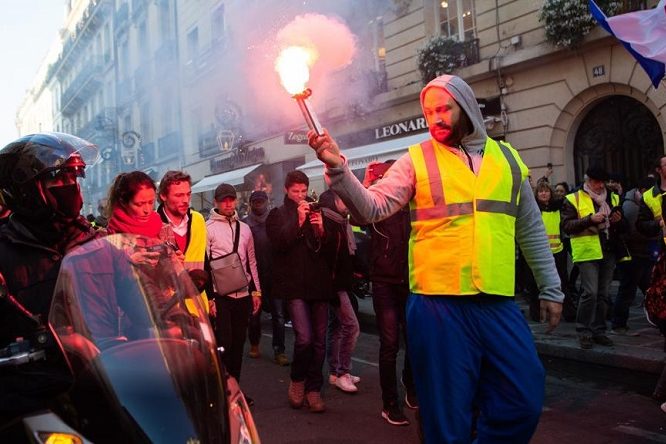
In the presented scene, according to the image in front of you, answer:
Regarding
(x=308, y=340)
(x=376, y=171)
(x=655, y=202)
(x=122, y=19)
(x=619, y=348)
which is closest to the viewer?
(x=376, y=171)

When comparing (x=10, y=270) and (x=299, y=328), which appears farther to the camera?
(x=299, y=328)

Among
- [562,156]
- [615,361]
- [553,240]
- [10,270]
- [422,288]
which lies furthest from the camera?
[562,156]

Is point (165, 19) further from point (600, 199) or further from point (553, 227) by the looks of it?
point (600, 199)

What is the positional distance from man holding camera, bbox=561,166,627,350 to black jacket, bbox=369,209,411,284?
103 inches

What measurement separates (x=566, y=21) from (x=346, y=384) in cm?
822

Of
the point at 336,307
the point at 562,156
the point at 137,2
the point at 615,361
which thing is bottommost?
the point at 615,361

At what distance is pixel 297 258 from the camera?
4844 mm

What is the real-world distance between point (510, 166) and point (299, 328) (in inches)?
99.1

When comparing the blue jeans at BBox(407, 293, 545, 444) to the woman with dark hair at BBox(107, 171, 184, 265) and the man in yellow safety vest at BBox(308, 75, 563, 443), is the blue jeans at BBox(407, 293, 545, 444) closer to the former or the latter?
the man in yellow safety vest at BBox(308, 75, 563, 443)

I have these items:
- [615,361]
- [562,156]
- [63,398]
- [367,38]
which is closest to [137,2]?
[367,38]

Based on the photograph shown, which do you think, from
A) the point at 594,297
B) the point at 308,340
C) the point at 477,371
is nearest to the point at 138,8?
the point at 594,297

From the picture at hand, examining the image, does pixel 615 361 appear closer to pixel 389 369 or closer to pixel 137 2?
pixel 389 369

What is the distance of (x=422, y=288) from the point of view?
8.53 ft

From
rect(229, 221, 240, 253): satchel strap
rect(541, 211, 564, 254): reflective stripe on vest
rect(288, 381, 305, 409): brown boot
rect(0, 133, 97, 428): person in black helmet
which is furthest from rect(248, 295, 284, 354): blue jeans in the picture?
rect(0, 133, 97, 428): person in black helmet
